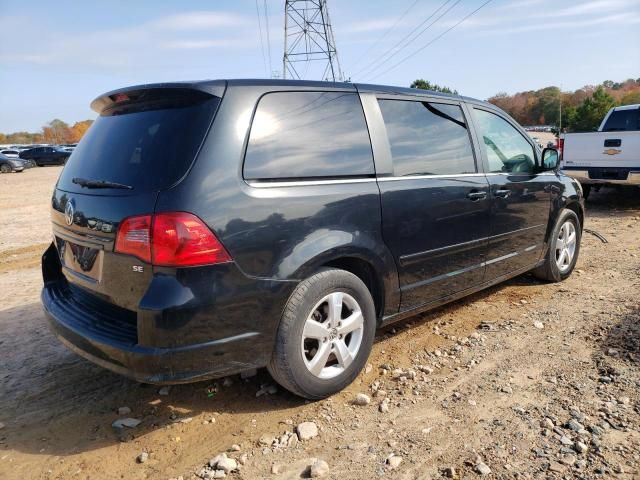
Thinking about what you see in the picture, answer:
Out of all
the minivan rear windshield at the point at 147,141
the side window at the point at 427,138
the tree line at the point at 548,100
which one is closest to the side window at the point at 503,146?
the side window at the point at 427,138

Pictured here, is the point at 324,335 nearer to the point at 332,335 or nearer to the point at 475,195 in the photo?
the point at 332,335

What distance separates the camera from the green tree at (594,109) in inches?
1002

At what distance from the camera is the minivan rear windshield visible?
2406 mm

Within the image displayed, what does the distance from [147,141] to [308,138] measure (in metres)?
0.88

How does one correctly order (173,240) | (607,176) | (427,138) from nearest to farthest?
(173,240) < (427,138) < (607,176)

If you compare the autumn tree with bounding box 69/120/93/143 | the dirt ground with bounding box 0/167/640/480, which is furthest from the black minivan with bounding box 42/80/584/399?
the autumn tree with bounding box 69/120/93/143

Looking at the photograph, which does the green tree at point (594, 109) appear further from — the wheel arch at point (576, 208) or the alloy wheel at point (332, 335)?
the alloy wheel at point (332, 335)

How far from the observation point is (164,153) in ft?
8.04

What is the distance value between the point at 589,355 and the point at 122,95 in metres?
3.45

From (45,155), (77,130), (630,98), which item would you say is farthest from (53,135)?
(630,98)

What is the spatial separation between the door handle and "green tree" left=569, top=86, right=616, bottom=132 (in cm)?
2544

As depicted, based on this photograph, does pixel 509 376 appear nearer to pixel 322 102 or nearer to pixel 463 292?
pixel 463 292

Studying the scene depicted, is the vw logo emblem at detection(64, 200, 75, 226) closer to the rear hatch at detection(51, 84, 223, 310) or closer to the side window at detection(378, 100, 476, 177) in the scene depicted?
the rear hatch at detection(51, 84, 223, 310)

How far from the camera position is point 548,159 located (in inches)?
178
